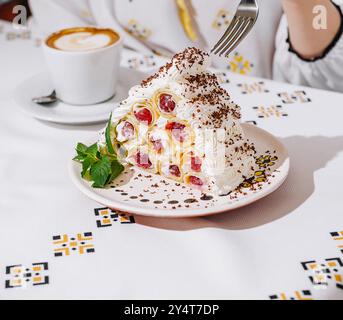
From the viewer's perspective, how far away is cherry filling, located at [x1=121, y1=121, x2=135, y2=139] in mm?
1062

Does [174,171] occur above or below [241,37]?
below

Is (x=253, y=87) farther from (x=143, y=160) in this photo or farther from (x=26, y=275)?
(x=26, y=275)

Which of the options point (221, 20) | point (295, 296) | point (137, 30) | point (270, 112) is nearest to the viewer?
point (295, 296)

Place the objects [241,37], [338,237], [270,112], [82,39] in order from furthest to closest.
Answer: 1. [82,39]
2. [270,112]
3. [241,37]
4. [338,237]

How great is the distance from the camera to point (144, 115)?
1.04 metres

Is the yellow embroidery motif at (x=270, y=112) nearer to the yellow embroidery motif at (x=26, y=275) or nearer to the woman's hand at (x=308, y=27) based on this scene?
the woman's hand at (x=308, y=27)

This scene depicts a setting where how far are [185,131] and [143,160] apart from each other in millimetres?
106

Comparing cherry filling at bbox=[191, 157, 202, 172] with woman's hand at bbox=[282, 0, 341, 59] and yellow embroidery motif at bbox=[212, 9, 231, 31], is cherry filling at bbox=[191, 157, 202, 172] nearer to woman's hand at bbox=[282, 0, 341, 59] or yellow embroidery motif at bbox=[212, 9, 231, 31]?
woman's hand at bbox=[282, 0, 341, 59]

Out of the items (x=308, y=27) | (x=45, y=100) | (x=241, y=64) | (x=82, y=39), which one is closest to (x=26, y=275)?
(x=45, y=100)

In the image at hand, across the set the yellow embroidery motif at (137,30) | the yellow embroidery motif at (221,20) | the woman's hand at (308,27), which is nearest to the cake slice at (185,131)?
the woman's hand at (308,27)

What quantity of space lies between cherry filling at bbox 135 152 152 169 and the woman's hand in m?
0.65

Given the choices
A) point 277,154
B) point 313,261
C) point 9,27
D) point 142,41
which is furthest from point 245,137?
point 9,27

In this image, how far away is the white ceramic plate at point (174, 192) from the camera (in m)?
0.91

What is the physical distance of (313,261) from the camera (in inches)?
33.6
